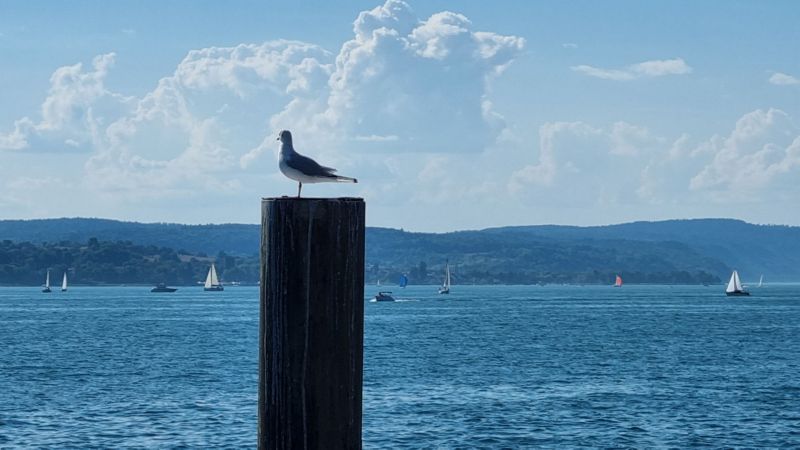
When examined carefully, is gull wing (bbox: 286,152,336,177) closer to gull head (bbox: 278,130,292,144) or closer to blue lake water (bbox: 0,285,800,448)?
gull head (bbox: 278,130,292,144)

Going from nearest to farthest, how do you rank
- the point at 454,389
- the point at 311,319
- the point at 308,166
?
the point at 311,319, the point at 308,166, the point at 454,389

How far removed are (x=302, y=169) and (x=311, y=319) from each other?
2519 mm

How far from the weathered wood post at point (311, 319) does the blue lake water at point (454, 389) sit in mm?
Result: 31847

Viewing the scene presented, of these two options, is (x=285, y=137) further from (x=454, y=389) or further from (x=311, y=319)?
(x=454, y=389)

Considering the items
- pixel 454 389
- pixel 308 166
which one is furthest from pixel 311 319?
pixel 454 389

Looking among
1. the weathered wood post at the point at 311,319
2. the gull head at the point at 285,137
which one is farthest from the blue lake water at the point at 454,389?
the weathered wood post at the point at 311,319

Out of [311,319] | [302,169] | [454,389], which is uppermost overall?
[302,169]

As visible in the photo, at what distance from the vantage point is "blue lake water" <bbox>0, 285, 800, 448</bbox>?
43125mm

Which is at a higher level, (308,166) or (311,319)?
(308,166)

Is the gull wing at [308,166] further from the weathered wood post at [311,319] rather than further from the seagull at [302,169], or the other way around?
the weathered wood post at [311,319]

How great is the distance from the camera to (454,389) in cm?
5931

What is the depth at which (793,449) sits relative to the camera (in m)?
41.2

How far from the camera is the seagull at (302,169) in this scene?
10.6 m

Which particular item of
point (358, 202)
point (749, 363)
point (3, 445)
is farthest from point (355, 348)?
point (749, 363)
